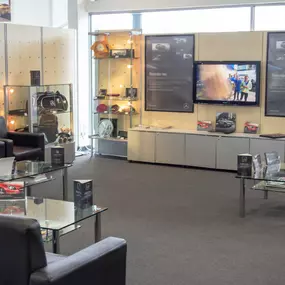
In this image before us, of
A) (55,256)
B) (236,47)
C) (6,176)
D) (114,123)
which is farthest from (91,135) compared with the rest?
(55,256)

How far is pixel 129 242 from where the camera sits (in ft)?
15.6

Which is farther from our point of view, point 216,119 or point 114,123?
point 114,123

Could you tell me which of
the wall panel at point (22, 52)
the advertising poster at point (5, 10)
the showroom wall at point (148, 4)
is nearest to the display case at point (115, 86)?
the showroom wall at point (148, 4)

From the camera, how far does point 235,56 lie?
813 centimetres

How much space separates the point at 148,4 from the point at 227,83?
2101 mm

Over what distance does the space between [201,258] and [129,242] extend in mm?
720

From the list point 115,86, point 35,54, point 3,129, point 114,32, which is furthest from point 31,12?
point 3,129

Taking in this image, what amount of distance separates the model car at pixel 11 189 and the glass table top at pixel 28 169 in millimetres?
708

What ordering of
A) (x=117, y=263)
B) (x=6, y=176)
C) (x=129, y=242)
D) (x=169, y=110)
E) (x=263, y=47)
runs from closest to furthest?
(x=117, y=263)
(x=129, y=242)
(x=6, y=176)
(x=263, y=47)
(x=169, y=110)

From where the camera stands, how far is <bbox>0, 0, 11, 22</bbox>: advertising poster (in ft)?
31.5

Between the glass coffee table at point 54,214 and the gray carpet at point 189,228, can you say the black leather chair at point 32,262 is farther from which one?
the gray carpet at point 189,228

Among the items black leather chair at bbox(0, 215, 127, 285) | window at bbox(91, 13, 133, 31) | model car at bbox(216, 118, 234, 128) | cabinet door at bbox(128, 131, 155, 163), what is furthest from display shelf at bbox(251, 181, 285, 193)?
window at bbox(91, 13, 133, 31)

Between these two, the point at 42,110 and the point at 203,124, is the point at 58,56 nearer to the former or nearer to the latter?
the point at 42,110

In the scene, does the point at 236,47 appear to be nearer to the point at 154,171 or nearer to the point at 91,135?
the point at 154,171
